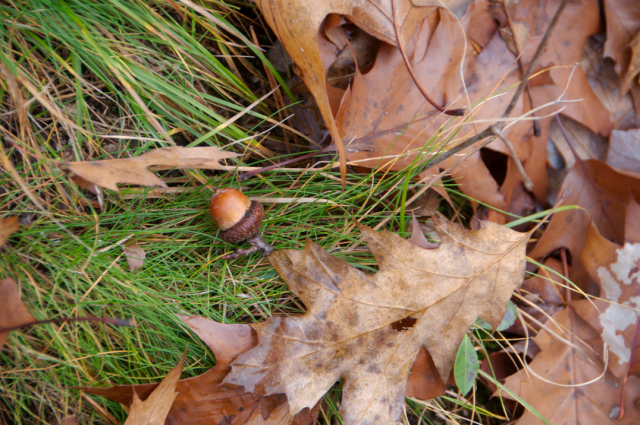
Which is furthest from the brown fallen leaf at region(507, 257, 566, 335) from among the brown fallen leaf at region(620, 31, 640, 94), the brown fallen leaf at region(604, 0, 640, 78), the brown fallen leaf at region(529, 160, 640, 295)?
the brown fallen leaf at region(604, 0, 640, 78)

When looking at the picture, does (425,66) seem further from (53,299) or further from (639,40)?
(53,299)

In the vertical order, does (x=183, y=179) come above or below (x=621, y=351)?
above

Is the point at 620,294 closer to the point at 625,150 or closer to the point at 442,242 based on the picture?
the point at 625,150

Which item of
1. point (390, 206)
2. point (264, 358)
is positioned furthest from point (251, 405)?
point (390, 206)

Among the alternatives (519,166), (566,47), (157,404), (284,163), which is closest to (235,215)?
(284,163)

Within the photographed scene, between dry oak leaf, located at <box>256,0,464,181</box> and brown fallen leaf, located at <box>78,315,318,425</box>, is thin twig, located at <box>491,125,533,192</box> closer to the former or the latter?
dry oak leaf, located at <box>256,0,464,181</box>

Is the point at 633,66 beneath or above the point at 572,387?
above

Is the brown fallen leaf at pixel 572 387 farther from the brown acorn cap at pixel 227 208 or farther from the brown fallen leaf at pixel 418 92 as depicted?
the brown acorn cap at pixel 227 208
